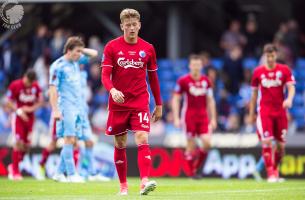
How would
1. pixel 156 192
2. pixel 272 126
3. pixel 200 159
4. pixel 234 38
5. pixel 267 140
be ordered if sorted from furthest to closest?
1. pixel 234 38
2. pixel 200 159
3. pixel 272 126
4. pixel 267 140
5. pixel 156 192

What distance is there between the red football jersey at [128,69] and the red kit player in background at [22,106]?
296 inches

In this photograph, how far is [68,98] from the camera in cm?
1752

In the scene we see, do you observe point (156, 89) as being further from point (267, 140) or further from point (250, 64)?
point (250, 64)

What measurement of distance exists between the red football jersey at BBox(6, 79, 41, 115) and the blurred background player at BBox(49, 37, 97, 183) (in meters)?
3.25

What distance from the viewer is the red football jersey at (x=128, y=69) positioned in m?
13.2

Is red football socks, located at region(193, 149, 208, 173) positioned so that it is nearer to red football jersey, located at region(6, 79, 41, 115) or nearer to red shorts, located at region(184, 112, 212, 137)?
red shorts, located at region(184, 112, 212, 137)

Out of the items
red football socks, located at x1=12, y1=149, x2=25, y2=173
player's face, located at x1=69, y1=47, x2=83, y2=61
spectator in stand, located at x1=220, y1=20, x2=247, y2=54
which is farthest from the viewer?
spectator in stand, located at x1=220, y1=20, x2=247, y2=54

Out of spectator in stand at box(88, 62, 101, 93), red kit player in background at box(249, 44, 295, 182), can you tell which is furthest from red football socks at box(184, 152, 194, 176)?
spectator in stand at box(88, 62, 101, 93)

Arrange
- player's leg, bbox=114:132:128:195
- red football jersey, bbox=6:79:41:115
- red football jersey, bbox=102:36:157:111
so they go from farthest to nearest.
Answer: red football jersey, bbox=6:79:41:115, player's leg, bbox=114:132:128:195, red football jersey, bbox=102:36:157:111

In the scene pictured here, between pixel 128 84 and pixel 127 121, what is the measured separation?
0.52 m

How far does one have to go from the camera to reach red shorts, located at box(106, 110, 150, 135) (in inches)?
517

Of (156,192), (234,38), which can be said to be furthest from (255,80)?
(234,38)

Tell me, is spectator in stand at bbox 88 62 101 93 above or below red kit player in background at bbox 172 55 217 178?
above

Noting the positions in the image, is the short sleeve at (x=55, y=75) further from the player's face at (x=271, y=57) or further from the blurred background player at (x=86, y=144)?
the player's face at (x=271, y=57)
